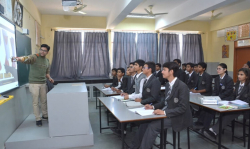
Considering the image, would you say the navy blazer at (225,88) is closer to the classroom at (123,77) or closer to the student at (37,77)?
the classroom at (123,77)

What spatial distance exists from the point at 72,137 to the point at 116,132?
2.82ft

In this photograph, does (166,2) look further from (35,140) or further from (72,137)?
(35,140)

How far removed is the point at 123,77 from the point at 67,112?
6.92 ft

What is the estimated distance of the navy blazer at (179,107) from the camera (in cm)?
230

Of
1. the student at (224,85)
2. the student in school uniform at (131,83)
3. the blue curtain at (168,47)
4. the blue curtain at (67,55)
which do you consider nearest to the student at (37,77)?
the student in school uniform at (131,83)

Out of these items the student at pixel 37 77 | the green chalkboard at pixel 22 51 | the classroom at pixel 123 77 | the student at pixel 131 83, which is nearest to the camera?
the classroom at pixel 123 77

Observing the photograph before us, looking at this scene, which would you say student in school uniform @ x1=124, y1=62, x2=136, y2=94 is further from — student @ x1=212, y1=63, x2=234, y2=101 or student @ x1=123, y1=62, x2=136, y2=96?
student @ x1=212, y1=63, x2=234, y2=101

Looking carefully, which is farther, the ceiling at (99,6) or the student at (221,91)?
the ceiling at (99,6)

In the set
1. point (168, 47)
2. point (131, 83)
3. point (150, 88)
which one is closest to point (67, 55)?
point (131, 83)


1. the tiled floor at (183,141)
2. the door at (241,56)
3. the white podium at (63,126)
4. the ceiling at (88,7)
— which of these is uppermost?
the ceiling at (88,7)

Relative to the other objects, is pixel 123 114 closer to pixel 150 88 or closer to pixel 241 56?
pixel 150 88

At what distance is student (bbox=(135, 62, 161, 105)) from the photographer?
2844 millimetres

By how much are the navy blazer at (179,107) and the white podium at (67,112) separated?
49.3 inches

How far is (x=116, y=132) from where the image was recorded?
337 centimetres
